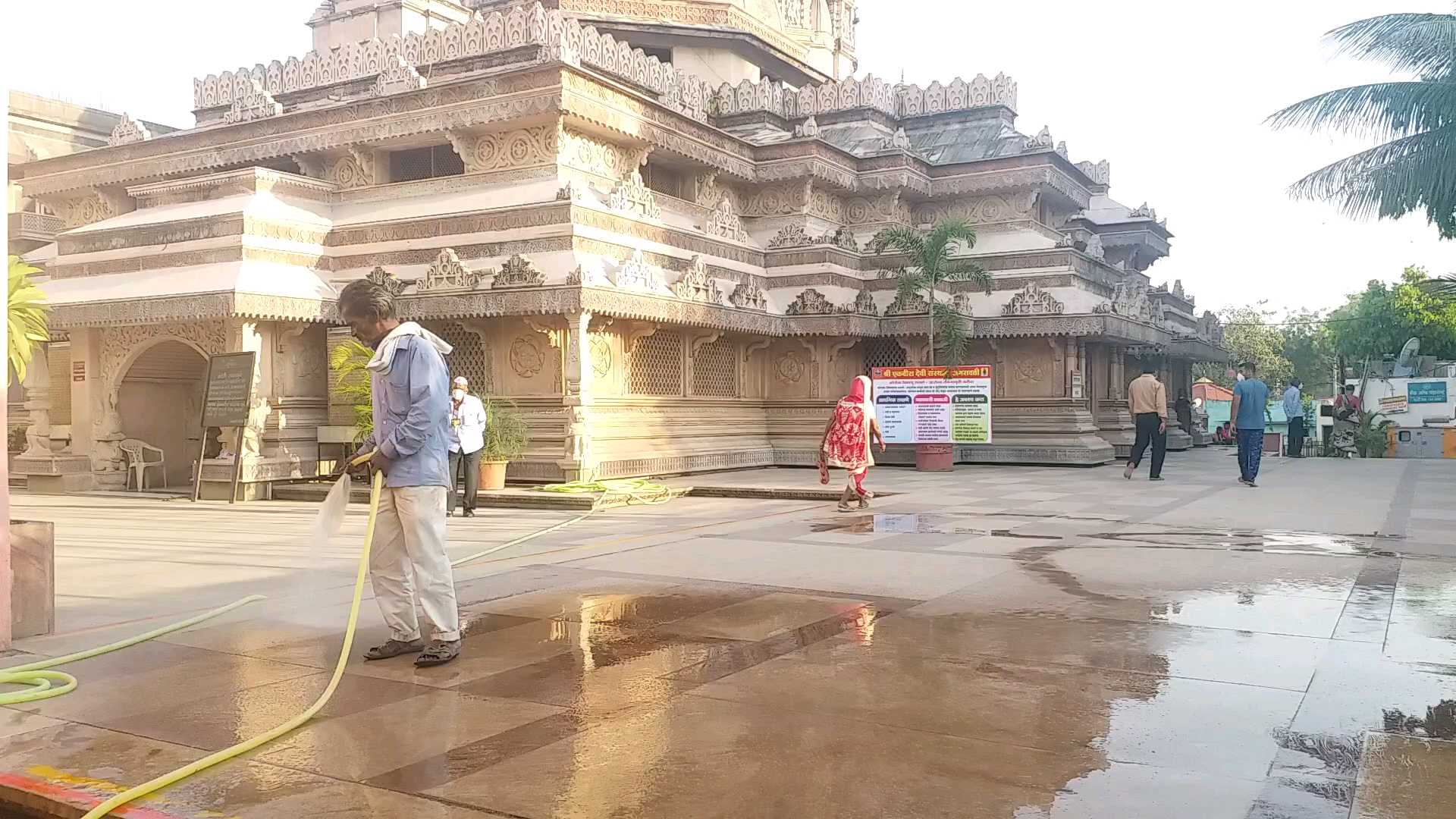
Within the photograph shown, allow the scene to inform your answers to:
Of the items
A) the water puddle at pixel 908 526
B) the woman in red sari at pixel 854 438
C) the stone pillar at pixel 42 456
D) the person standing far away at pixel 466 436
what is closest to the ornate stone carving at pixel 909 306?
the woman in red sari at pixel 854 438

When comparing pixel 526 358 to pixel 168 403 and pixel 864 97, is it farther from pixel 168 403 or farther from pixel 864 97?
pixel 864 97

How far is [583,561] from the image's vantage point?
28.0 feet

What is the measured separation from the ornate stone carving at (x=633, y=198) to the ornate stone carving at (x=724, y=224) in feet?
6.48

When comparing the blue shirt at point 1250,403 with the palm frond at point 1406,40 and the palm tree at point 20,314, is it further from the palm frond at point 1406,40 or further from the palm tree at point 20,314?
the palm tree at point 20,314

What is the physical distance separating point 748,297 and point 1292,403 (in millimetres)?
12483

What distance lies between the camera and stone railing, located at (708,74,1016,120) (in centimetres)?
2577

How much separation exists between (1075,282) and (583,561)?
1604cm

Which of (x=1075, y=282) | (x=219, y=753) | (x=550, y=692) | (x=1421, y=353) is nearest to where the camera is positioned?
(x=219, y=753)

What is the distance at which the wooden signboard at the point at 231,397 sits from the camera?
15141 millimetres

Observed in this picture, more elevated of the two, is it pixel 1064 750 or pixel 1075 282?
pixel 1075 282

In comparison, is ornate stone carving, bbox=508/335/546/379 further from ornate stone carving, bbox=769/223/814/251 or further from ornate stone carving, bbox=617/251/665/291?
ornate stone carving, bbox=769/223/814/251

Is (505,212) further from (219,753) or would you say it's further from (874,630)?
(219,753)

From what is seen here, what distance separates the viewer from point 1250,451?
15.6 m

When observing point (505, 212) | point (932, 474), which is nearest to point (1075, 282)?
point (932, 474)
